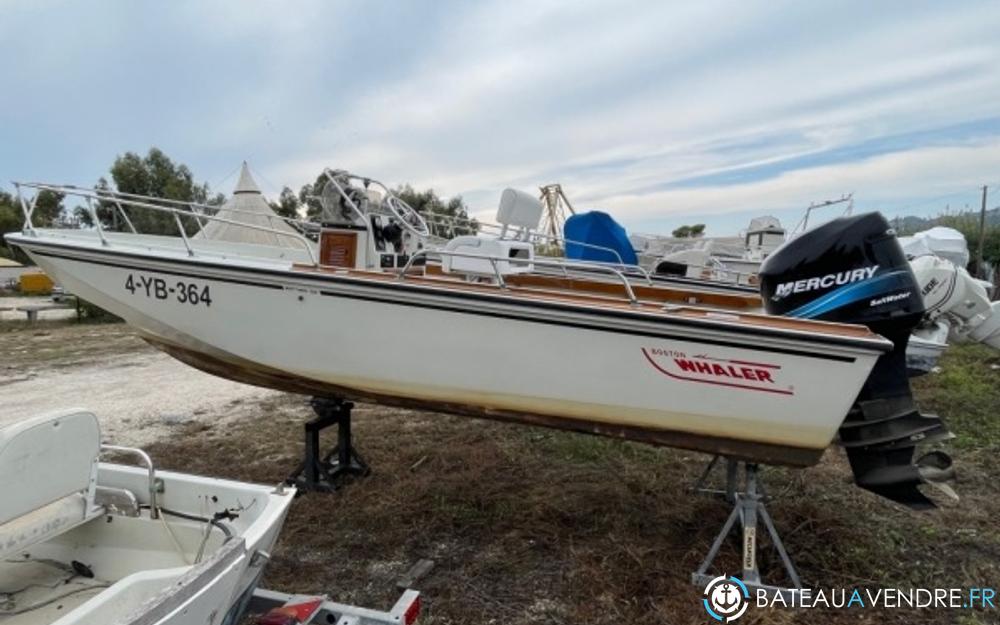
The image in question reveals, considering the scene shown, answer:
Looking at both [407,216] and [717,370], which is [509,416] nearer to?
[717,370]

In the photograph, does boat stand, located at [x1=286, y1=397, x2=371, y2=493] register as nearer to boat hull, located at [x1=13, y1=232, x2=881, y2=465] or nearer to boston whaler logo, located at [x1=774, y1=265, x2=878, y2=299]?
boat hull, located at [x1=13, y1=232, x2=881, y2=465]

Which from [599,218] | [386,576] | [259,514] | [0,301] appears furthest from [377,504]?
[0,301]

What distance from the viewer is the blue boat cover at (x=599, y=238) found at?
6.43 meters

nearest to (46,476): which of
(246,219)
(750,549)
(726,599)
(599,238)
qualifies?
(726,599)

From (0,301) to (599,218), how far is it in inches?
938

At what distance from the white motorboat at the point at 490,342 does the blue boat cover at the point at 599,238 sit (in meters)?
2.31

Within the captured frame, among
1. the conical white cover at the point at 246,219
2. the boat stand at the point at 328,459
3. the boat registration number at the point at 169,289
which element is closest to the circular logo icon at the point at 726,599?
the boat stand at the point at 328,459

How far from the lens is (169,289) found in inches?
148

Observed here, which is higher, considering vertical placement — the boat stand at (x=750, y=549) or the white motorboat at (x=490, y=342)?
the white motorboat at (x=490, y=342)

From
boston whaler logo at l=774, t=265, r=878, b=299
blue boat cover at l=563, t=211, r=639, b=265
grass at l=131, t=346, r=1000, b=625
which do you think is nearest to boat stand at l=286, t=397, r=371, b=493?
grass at l=131, t=346, r=1000, b=625

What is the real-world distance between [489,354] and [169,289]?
2.03m

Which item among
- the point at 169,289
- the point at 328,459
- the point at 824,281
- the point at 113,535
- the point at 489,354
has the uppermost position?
the point at 824,281

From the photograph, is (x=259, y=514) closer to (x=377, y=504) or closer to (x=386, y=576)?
(x=386, y=576)

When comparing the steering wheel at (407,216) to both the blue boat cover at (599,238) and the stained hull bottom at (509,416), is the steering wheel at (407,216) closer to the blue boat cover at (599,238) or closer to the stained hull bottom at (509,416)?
the stained hull bottom at (509,416)
